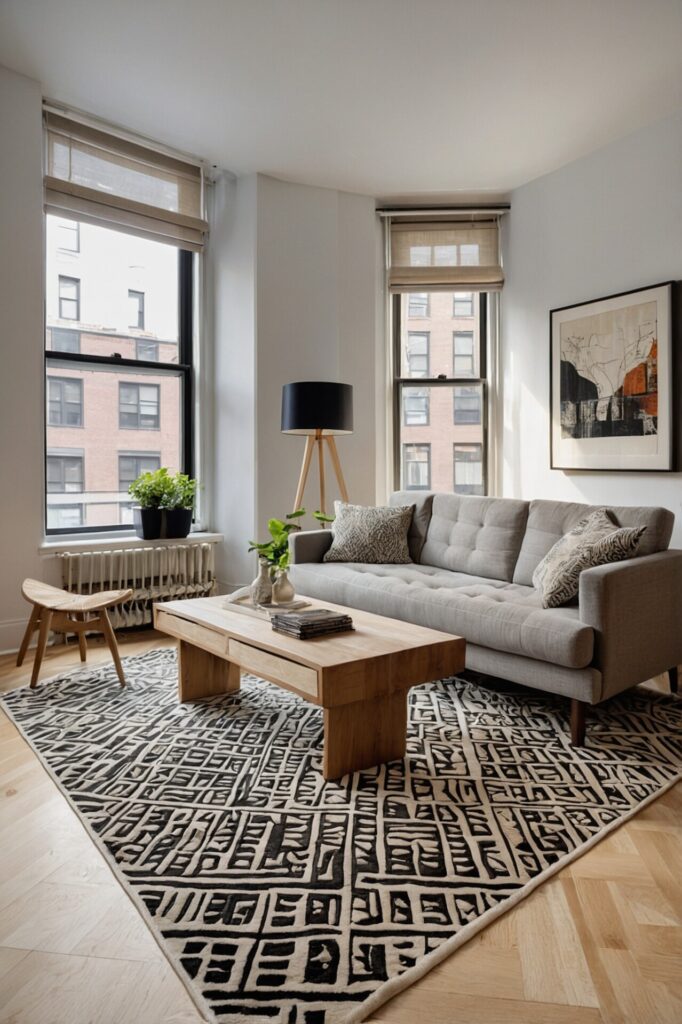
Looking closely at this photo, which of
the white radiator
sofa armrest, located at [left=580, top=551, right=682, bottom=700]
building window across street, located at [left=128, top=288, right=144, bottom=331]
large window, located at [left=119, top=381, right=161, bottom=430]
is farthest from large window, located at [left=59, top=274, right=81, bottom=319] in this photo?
sofa armrest, located at [left=580, top=551, right=682, bottom=700]

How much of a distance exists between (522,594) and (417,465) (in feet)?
7.45

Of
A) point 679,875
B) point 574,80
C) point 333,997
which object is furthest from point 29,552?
point 574,80

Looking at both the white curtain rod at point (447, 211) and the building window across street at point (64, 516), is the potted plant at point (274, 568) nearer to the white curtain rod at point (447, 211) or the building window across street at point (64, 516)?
the building window across street at point (64, 516)

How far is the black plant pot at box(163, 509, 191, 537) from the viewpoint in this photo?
448 cm

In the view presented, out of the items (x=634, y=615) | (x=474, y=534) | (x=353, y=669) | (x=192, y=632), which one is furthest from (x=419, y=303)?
(x=353, y=669)

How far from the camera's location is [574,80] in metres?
3.63

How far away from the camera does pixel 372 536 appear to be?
4098 mm

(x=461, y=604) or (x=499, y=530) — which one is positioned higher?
(x=499, y=530)

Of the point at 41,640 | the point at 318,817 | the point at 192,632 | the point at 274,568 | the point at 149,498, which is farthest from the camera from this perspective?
the point at 149,498

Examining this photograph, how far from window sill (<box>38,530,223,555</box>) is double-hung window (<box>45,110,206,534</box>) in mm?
159

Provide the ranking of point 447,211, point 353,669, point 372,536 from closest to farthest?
point 353,669 < point 372,536 < point 447,211

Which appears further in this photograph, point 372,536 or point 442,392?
point 442,392

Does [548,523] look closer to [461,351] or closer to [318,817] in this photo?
[318,817]

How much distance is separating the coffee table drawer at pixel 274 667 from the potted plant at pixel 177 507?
2.04 meters
